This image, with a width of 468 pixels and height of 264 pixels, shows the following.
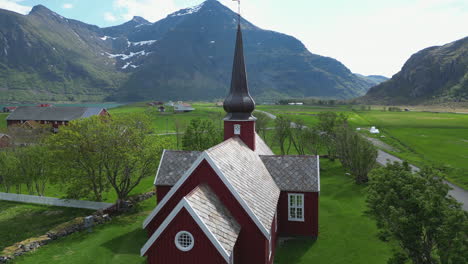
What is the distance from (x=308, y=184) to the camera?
875 inches

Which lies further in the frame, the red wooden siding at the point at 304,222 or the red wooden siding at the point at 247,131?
the red wooden siding at the point at 247,131

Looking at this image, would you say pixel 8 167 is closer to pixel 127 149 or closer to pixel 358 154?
pixel 127 149

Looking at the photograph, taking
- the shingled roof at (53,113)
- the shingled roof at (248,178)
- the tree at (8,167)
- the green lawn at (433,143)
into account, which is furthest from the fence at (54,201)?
the shingled roof at (53,113)

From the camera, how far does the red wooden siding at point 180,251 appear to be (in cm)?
1281

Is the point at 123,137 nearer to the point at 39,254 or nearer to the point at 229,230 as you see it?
the point at 39,254

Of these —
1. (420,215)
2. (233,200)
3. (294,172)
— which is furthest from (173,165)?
(420,215)

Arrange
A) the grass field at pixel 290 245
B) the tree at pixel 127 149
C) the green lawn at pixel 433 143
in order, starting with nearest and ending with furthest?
the grass field at pixel 290 245 < the tree at pixel 127 149 < the green lawn at pixel 433 143

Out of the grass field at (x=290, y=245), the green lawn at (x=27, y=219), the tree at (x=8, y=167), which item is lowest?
the green lawn at (x=27, y=219)

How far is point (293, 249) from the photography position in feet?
67.9

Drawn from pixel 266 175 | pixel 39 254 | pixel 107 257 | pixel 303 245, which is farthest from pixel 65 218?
pixel 303 245

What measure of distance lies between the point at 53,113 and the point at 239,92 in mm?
81097

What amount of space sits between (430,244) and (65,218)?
31025mm

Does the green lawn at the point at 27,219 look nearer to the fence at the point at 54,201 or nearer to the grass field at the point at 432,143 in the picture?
the fence at the point at 54,201

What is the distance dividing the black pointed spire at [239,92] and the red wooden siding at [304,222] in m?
7.39
